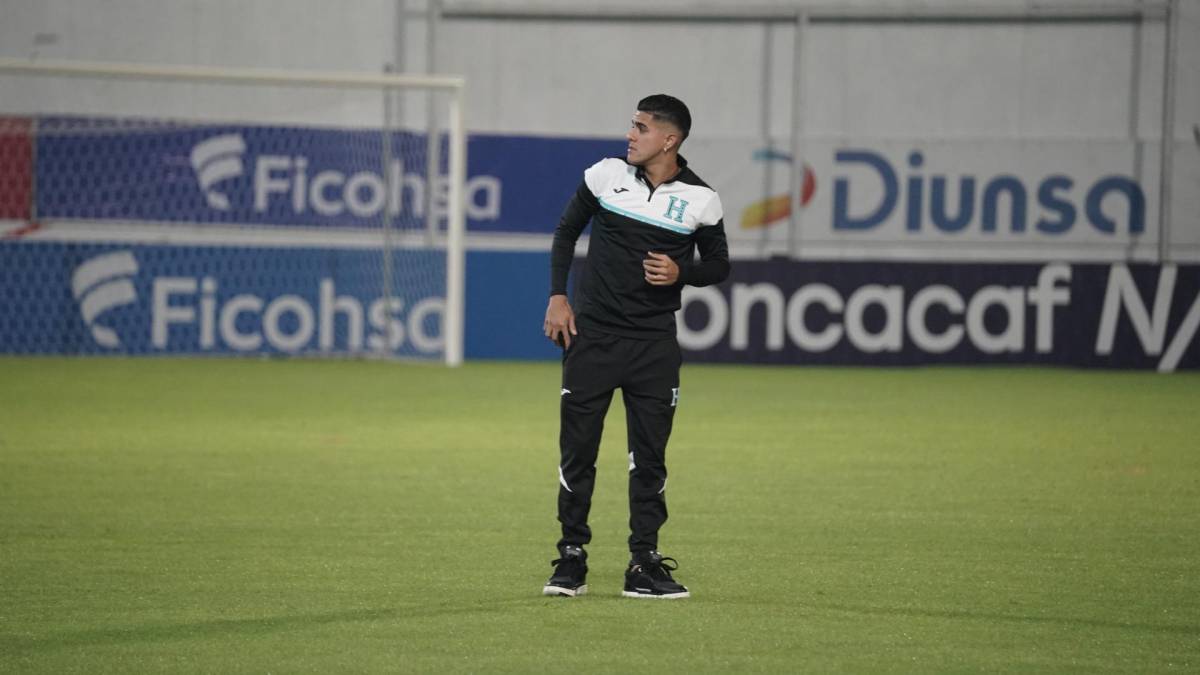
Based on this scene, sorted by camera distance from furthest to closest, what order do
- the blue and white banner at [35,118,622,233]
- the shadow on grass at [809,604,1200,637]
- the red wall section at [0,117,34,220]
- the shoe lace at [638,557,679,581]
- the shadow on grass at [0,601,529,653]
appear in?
the blue and white banner at [35,118,622,233]
the red wall section at [0,117,34,220]
the shoe lace at [638,557,679,581]
the shadow on grass at [809,604,1200,637]
the shadow on grass at [0,601,529,653]

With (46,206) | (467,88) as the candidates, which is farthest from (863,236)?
(46,206)

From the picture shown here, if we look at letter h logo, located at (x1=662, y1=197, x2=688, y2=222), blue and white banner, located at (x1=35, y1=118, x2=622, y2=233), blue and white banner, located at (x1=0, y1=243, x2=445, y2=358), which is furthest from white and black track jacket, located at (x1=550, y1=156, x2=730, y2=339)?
blue and white banner, located at (x1=35, y1=118, x2=622, y2=233)

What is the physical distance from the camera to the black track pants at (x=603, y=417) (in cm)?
628

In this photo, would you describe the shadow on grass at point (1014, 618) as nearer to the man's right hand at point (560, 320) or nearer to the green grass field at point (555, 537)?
the green grass field at point (555, 537)

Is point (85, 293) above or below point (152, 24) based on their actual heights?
below

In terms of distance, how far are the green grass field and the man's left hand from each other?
3.67 ft

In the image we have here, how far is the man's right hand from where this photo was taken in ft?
20.5

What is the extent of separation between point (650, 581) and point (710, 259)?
3.89ft

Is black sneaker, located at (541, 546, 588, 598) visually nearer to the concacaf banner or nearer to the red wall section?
the concacaf banner

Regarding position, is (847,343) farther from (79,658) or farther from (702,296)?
(79,658)

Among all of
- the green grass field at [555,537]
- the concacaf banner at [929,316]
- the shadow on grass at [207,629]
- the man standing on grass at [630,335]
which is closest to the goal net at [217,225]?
the concacaf banner at [929,316]

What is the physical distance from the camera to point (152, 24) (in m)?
22.1

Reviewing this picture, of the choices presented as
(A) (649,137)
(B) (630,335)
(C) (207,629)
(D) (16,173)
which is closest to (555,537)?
(B) (630,335)

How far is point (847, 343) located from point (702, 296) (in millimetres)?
1635
